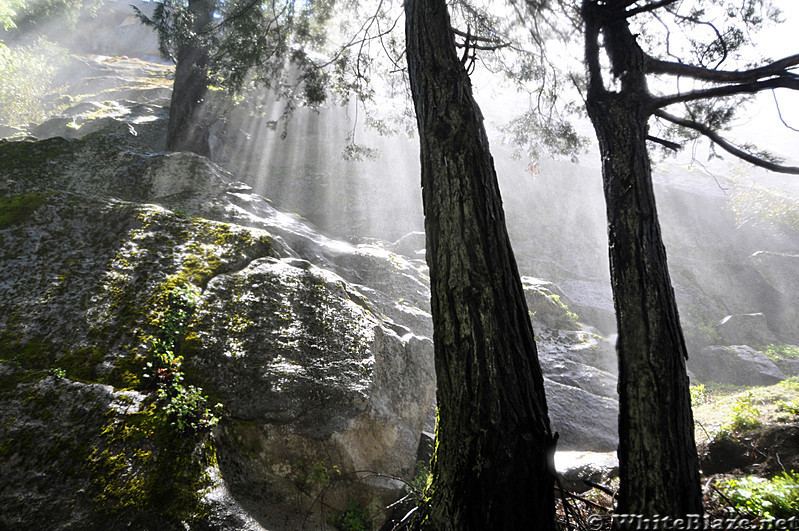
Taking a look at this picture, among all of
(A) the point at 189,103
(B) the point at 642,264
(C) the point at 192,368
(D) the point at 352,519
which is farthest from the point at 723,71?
(A) the point at 189,103

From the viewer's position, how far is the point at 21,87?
21625 mm

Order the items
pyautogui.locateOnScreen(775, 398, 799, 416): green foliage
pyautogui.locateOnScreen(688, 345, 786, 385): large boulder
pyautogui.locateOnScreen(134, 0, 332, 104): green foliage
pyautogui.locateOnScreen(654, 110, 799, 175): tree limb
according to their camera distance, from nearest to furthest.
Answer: pyautogui.locateOnScreen(654, 110, 799, 175): tree limb, pyautogui.locateOnScreen(775, 398, 799, 416): green foliage, pyautogui.locateOnScreen(134, 0, 332, 104): green foliage, pyautogui.locateOnScreen(688, 345, 786, 385): large boulder

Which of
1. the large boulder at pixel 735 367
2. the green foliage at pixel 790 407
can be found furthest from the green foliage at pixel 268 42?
the large boulder at pixel 735 367

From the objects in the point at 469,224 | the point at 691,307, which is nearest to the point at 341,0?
the point at 469,224

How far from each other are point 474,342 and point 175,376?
96.1 inches

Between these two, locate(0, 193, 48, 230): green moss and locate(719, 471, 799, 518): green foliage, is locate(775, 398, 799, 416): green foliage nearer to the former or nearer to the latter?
locate(719, 471, 799, 518): green foliage

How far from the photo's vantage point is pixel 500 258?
2.39 metres

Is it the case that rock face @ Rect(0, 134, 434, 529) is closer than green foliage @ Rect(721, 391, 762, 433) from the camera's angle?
Yes

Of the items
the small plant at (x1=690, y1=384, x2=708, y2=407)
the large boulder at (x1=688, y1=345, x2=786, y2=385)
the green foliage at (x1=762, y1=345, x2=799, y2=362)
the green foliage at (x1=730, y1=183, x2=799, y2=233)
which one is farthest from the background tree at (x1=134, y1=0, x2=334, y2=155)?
the green foliage at (x1=730, y1=183, x2=799, y2=233)

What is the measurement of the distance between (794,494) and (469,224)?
3477 millimetres

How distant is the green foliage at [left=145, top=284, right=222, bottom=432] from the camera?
2875 millimetres

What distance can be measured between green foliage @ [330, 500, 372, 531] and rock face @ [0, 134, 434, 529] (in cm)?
8

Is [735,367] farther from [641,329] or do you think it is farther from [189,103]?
[189,103]

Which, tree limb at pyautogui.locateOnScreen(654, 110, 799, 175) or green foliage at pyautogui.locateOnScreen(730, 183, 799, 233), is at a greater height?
green foliage at pyautogui.locateOnScreen(730, 183, 799, 233)
